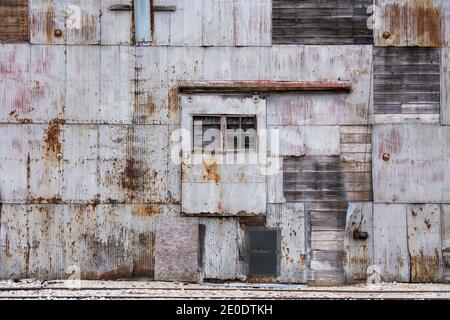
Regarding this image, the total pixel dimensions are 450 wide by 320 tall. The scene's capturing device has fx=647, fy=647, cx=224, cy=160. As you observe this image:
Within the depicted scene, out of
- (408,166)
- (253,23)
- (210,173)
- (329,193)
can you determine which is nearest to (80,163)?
(210,173)

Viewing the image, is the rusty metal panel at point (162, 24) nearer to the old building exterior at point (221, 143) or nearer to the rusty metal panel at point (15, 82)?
the old building exterior at point (221, 143)

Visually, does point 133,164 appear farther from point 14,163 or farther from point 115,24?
point 115,24

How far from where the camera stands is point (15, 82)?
36.6 ft

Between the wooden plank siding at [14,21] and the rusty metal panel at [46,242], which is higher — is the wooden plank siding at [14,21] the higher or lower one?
the higher one

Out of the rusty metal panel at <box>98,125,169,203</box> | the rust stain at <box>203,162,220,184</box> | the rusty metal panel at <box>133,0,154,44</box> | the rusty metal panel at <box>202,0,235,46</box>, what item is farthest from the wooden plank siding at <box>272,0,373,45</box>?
the rusty metal panel at <box>98,125,169,203</box>

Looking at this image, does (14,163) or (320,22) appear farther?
(320,22)

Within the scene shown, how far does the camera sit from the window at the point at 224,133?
11188 millimetres

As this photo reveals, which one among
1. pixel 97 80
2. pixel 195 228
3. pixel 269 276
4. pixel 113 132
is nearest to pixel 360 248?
pixel 269 276

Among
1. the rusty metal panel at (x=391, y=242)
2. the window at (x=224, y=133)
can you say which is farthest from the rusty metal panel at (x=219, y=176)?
the rusty metal panel at (x=391, y=242)

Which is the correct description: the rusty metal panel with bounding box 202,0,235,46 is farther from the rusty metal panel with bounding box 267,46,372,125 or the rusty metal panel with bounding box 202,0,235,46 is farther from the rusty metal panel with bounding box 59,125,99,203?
the rusty metal panel with bounding box 59,125,99,203

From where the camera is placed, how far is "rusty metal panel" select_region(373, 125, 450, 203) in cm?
1119

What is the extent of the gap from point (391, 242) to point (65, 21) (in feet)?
22.4

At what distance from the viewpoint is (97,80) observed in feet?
36.7

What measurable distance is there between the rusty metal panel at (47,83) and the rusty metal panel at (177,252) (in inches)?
108
